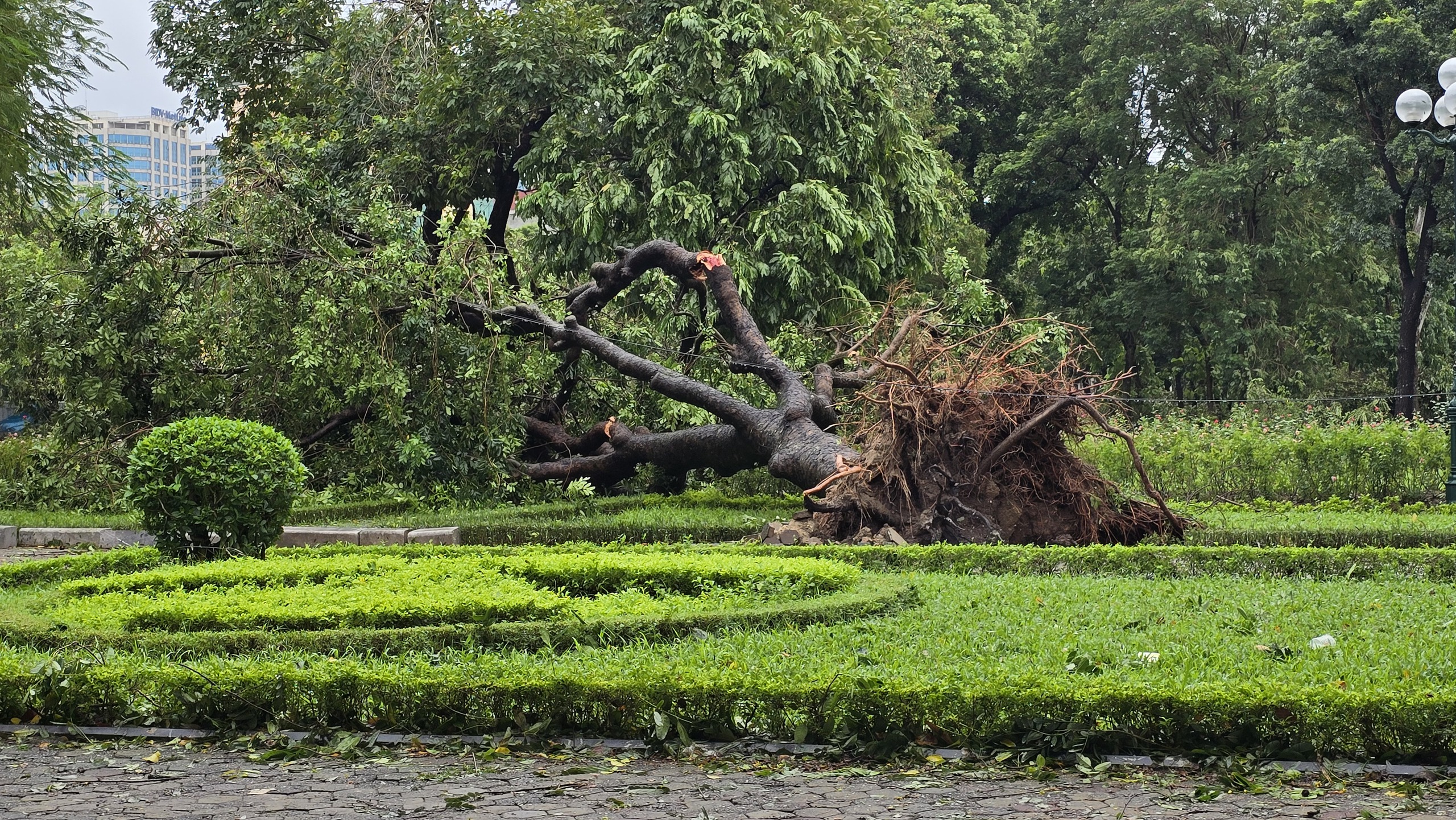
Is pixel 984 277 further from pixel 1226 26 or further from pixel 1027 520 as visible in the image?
pixel 1027 520

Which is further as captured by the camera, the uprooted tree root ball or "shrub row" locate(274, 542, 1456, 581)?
the uprooted tree root ball

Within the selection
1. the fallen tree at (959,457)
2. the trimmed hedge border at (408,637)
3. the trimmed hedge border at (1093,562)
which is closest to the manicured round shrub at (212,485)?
the trimmed hedge border at (1093,562)

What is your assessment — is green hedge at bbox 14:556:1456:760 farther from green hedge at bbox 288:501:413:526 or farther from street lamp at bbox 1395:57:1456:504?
street lamp at bbox 1395:57:1456:504

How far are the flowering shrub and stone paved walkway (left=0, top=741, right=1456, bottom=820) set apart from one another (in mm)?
11095

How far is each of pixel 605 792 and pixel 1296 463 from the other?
13.2 m

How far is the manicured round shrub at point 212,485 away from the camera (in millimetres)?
10242

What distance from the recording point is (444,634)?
713cm

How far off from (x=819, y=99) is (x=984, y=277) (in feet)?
51.9

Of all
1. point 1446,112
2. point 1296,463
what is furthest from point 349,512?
point 1446,112

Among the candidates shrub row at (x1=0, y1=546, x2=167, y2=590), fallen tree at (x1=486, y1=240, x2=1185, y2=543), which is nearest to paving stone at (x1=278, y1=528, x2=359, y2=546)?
shrub row at (x1=0, y1=546, x2=167, y2=590)

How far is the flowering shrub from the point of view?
1573cm

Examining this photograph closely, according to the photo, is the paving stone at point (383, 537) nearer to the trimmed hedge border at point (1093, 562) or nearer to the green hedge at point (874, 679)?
the trimmed hedge border at point (1093, 562)

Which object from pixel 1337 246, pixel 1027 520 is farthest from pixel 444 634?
pixel 1337 246

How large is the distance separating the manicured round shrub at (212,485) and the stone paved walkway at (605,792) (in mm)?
4990
